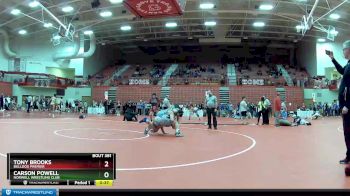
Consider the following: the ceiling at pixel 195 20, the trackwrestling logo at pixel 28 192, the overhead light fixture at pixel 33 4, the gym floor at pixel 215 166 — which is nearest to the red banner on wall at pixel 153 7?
the gym floor at pixel 215 166

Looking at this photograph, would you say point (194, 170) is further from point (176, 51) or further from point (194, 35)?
point (176, 51)

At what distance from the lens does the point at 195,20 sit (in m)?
31.0

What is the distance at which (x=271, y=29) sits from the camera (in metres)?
34.4

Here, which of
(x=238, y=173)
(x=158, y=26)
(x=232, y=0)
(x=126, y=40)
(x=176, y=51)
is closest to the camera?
(x=238, y=173)

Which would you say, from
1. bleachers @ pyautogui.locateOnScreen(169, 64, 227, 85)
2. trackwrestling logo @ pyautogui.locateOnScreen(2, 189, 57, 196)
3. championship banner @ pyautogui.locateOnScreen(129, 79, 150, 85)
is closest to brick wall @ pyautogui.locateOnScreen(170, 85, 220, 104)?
bleachers @ pyautogui.locateOnScreen(169, 64, 227, 85)

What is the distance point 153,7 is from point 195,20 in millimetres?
17463

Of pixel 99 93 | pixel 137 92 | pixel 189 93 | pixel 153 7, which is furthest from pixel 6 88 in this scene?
pixel 153 7

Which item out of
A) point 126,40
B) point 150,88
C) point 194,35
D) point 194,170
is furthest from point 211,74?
point 194,170

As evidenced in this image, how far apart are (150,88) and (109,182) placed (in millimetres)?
31657

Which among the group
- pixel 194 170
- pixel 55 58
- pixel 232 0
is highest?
pixel 232 0

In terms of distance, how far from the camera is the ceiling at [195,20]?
2517 centimetres

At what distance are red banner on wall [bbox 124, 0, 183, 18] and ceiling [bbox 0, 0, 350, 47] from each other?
10.4m
